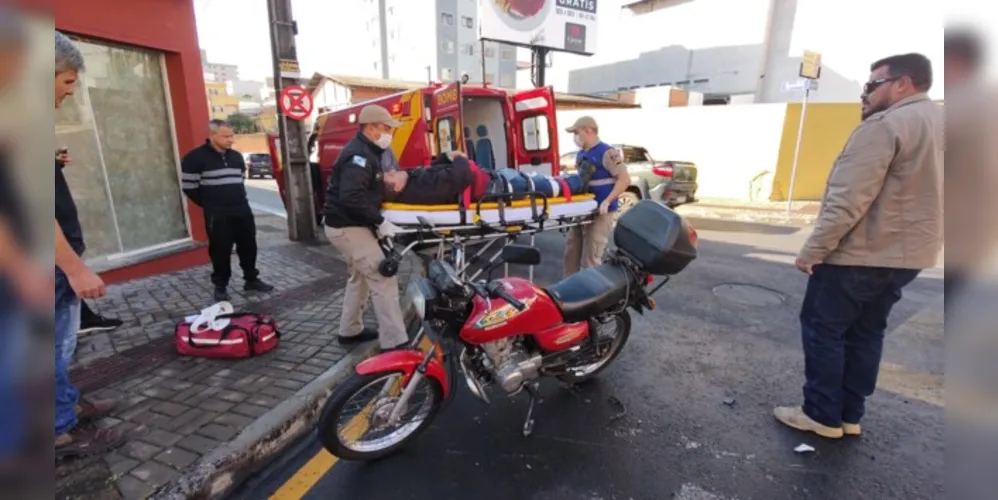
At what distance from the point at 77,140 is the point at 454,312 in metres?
5.07

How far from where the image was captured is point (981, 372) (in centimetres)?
67

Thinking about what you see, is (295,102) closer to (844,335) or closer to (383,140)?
(383,140)

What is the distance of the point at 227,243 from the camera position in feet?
16.1

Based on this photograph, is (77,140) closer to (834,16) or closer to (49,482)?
(49,482)

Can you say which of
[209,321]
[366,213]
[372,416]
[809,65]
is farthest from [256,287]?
[809,65]

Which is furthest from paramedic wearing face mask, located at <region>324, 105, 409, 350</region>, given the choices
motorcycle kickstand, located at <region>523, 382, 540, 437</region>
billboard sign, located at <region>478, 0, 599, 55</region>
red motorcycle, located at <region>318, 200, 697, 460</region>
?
billboard sign, located at <region>478, 0, 599, 55</region>

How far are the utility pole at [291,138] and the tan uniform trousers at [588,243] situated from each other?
4.41 m

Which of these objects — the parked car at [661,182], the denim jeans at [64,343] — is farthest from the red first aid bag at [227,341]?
the parked car at [661,182]

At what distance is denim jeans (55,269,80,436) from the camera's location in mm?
2344

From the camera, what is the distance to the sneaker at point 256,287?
16.9 feet

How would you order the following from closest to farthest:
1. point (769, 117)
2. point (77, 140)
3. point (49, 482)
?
point (49, 482) → point (77, 140) → point (769, 117)

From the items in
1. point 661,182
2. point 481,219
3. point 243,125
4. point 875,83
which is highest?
point 243,125

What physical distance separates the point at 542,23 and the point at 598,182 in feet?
49.5

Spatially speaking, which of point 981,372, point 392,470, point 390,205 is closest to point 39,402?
point 981,372
